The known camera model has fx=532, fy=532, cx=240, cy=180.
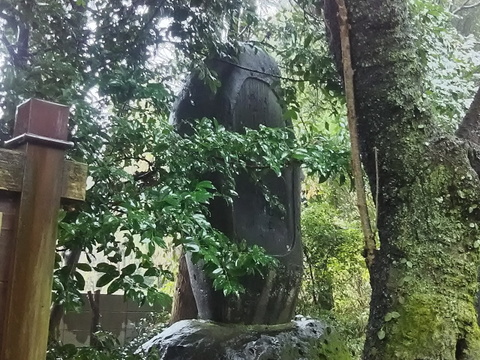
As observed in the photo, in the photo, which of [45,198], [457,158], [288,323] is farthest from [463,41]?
[45,198]

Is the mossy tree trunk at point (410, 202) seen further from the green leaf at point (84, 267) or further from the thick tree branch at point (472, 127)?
the green leaf at point (84, 267)

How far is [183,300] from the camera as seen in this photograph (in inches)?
199

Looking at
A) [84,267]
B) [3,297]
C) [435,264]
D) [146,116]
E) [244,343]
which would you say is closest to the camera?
[3,297]

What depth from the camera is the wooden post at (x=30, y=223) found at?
4.65 ft

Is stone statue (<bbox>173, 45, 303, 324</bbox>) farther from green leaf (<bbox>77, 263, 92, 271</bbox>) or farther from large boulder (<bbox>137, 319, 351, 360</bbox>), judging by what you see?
green leaf (<bbox>77, 263, 92, 271</bbox>)

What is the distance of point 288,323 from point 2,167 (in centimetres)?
272

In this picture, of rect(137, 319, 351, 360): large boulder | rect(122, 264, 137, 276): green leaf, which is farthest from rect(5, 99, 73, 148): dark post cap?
rect(137, 319, 351, 360): large boulder

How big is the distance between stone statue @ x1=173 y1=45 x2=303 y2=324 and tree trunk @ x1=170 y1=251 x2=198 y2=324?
4.14 ft

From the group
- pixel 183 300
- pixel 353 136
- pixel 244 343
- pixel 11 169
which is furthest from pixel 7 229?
pixel 183 300

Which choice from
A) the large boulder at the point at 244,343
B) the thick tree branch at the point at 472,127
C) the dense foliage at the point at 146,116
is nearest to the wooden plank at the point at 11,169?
the dense foliage at the point at 146,116

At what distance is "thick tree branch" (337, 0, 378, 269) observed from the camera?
2070 millimetres

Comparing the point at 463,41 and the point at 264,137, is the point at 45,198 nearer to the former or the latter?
the point at 264,137

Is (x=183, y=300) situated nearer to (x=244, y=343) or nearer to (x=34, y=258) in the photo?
(x=244, y=343)

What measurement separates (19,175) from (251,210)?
7.75 feet
